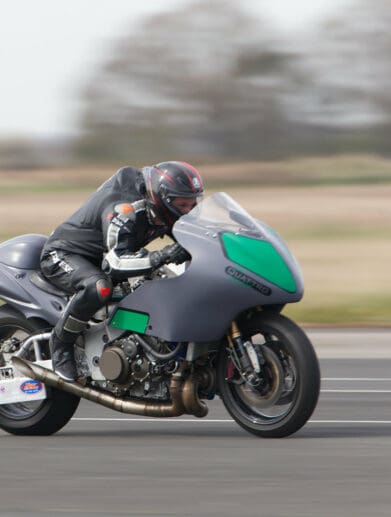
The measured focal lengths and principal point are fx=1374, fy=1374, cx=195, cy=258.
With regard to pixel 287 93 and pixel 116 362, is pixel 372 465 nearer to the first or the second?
pixel 116 362

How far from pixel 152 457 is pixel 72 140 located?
7044 centimetres

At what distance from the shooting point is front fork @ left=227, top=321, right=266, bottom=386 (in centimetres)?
792

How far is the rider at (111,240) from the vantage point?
26.5 feet

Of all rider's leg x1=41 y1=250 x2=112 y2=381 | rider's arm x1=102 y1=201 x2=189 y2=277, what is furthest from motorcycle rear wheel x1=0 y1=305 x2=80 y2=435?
rider's arm x1=102 y1=201 x2=189 y2=277

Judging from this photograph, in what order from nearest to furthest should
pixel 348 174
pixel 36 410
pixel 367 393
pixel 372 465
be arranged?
1. pixel 372 465
2. pixel 36 410
3. pixel 367 393
4. pixel 348 174

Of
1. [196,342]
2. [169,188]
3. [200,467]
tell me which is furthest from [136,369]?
[200,467]

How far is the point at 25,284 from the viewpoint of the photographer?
8.59 metres

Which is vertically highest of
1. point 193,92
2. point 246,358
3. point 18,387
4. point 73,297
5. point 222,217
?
point 222,217

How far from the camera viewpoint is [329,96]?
7700cm

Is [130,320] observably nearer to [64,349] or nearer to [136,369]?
[136,369]

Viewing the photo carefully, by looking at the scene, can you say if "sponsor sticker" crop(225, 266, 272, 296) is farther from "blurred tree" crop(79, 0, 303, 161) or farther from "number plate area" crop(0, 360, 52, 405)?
"blurred tree" crop(79, 0, 303, 161)

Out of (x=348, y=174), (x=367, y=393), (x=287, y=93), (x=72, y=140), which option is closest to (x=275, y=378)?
(x=367, y=393)

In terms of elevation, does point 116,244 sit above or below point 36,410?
above

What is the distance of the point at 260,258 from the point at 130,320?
91 centimetres
